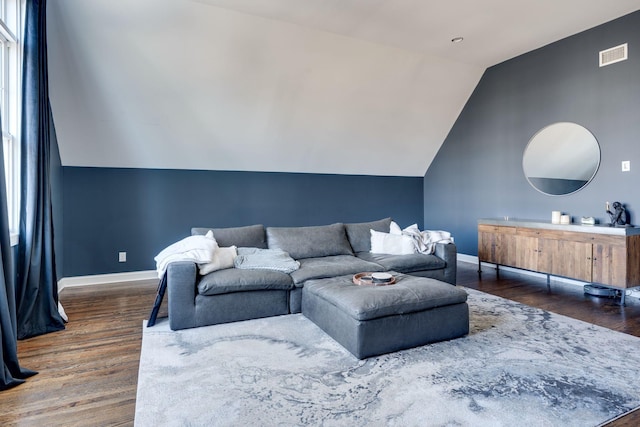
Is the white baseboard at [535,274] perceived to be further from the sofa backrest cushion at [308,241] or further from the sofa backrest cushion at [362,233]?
the sofa backrest cushion at [308,241]

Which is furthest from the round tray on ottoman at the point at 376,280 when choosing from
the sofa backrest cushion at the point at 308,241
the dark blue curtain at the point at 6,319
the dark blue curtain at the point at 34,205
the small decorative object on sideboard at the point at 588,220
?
the small decorative object on sideboard at the point at 588,220

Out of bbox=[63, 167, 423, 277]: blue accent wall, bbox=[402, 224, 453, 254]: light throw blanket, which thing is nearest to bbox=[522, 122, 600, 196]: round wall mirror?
bbox=[402, 224, 453, 254]: light throw blanket

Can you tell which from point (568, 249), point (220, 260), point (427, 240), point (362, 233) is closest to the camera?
point (220, 260)

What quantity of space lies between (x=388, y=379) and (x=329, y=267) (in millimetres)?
1501

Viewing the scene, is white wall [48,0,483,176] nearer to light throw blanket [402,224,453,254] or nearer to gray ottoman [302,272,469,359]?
light throw blanket [402,224,453,254]

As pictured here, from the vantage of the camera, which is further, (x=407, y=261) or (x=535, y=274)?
(x=535, y=274)

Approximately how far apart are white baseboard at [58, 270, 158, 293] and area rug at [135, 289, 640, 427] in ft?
6.78

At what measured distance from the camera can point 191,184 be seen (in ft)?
16.9

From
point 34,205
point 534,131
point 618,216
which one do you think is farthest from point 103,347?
point 534,131

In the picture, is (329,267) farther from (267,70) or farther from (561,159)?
(561,159)

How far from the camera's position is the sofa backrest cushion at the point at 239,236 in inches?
149

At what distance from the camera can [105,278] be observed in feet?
15.4

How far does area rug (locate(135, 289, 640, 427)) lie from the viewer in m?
1.81

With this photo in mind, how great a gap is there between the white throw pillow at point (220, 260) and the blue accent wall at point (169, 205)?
1852 millimetres
